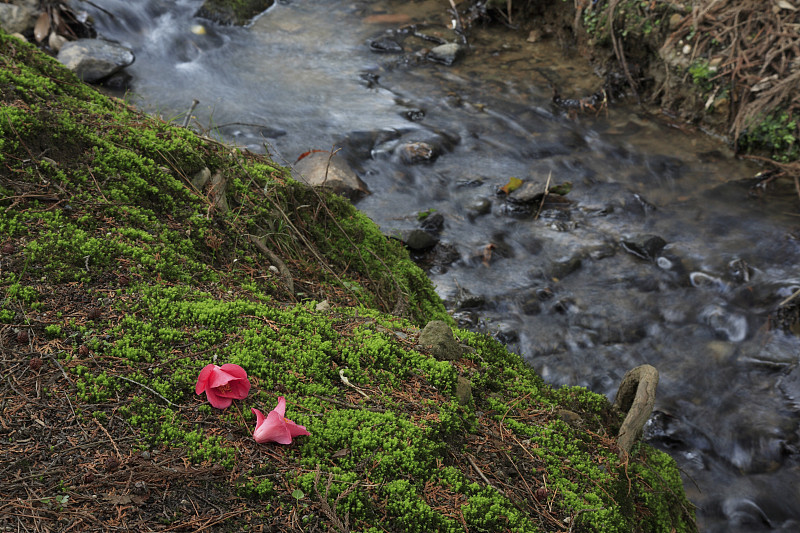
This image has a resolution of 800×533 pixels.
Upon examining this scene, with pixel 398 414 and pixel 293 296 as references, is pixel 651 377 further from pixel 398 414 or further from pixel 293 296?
pixel 293 296

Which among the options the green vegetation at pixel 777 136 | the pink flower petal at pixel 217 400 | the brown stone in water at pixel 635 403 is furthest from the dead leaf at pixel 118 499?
the green vegetation at pixel 777 136

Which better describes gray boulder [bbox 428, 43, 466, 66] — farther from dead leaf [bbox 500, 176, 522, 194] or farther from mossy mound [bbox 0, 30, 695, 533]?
mossy mound [bbox 0, 30, 695, 533]

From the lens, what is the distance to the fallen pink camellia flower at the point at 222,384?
7.11 feet

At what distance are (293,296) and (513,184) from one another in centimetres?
501

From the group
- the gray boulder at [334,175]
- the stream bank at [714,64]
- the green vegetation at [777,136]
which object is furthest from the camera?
the stream bank at [714,64]

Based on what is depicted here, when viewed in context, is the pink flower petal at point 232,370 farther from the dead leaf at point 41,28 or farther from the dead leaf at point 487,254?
the dead leaf at point 41,28

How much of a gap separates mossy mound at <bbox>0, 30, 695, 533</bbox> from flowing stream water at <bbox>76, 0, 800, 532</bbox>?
6.61 feet

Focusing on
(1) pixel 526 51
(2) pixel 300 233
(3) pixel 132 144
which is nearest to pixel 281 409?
(2) pixel 300 233

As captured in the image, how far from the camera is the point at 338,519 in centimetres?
193

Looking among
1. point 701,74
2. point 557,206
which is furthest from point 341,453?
point 701,74

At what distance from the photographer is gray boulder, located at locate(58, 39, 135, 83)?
28.9 feet

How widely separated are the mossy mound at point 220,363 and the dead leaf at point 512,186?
4.23 metres

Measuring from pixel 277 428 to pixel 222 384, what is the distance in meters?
0.27

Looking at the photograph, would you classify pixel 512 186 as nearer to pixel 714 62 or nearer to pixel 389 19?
pixel 714 62
